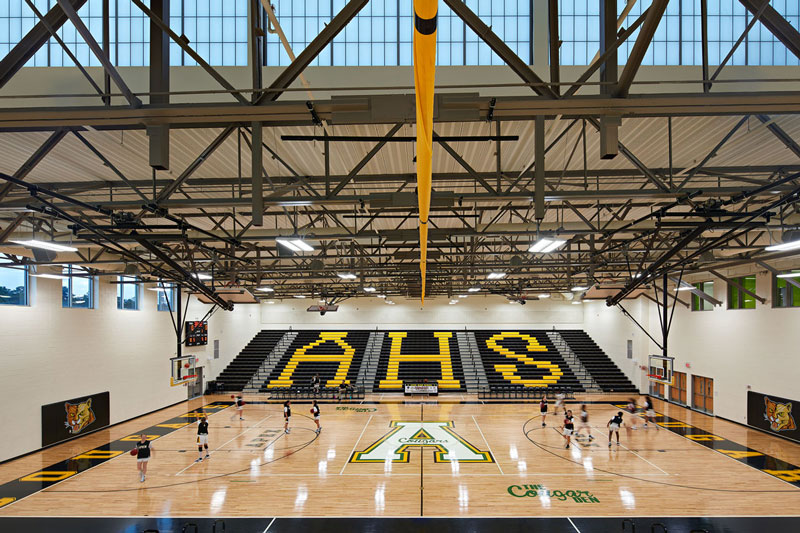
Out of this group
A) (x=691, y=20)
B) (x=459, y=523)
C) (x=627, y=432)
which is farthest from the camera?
(x=627, y=432)

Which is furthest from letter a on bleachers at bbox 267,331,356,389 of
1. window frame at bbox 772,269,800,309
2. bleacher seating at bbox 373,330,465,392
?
window frame at bbox 772,269,800,309

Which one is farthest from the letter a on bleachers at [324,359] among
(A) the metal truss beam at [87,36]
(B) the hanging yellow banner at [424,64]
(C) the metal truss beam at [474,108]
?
(B) the hanging yellow banner at [424,64]

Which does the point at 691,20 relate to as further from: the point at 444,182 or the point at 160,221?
the point at 160,221

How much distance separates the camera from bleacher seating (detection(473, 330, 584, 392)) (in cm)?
3359

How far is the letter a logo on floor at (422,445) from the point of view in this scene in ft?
55.7

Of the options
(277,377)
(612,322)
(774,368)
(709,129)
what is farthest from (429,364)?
(709,129)

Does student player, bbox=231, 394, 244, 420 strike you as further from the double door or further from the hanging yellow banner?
the double door

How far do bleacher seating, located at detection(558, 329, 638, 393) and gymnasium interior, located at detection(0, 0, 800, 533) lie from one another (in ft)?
1.78

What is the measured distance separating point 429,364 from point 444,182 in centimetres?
2802

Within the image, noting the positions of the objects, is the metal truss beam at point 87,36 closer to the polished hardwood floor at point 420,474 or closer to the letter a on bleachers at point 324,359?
the polished hardwood floor at point 420,474

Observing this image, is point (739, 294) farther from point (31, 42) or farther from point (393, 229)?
point (31, 42)

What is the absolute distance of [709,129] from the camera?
27.9 feet

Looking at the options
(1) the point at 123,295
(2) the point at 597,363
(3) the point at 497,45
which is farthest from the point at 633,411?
(1) the point at 123,295

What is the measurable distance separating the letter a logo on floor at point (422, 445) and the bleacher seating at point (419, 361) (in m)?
11.6
